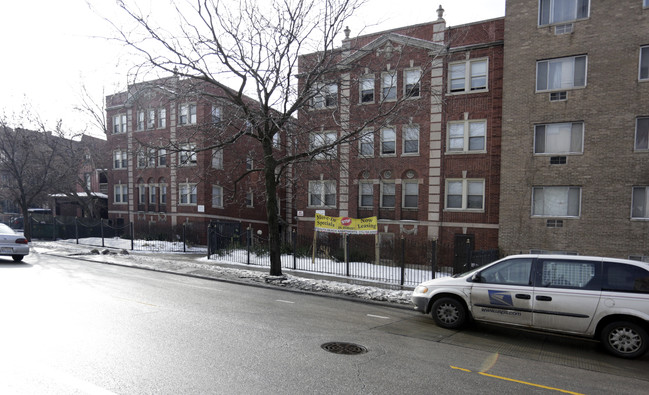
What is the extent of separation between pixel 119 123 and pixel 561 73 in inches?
1315

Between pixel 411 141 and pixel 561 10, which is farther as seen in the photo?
pixel 411 141

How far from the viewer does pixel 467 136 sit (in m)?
20.2

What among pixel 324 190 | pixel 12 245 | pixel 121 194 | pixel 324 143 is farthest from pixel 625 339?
pixel 121 194

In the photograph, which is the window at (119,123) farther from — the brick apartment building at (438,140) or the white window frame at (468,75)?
the white window frame at (468,75)

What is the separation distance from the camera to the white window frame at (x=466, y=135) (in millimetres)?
19938

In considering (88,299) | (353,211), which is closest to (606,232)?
(353,211)

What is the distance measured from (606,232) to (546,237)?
239cm

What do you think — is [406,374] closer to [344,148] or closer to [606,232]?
[606,232]

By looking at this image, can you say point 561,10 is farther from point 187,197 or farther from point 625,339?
point 187,197

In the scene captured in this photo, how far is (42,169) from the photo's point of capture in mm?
28562

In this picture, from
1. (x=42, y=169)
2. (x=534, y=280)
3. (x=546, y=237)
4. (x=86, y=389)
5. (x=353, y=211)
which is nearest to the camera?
(x=86, y=389)

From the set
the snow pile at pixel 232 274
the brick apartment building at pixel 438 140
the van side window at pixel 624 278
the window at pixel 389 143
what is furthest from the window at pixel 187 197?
the van side window at pixel 624 278

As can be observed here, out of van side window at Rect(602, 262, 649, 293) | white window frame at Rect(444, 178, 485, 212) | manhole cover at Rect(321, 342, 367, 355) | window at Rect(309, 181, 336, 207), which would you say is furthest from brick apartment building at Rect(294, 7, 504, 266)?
manhole cover at Rect(321, 342, 367, 355)

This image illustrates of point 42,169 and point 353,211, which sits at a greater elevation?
point 42,169
